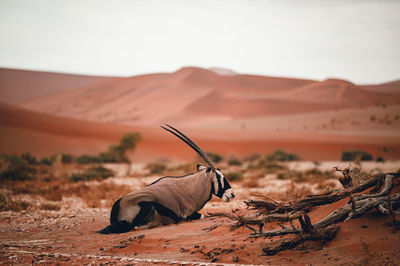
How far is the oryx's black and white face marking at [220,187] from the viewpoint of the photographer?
6266 millimetres

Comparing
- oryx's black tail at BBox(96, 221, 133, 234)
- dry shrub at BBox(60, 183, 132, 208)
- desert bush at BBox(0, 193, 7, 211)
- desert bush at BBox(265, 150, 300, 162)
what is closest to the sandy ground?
oryx's black tail at BBox(96, 221, 133, 234)

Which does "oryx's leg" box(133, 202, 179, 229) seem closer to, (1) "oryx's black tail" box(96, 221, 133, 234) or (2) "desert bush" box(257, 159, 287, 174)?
(1) "oryx's black tail" box(96, 221, 133, 234)

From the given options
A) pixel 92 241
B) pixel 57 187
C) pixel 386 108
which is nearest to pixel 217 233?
pixel 92 241

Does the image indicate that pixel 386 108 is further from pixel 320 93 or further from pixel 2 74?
pixel 2 74

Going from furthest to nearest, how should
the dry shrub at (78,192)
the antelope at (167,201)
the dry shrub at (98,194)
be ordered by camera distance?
the dry shrub at (78,192) → the dry shrub at (98,194) → the antelope at (167,201)

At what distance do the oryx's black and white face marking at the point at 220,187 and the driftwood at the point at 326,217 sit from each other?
155 centimetres

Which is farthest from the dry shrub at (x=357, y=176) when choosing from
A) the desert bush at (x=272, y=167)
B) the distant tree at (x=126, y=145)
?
the distant tree at (x=126, y=145)

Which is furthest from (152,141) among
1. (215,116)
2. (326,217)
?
(326,217)

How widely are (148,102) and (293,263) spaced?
73500mm

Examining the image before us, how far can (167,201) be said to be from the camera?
19.5 ft

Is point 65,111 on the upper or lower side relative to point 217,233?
upper

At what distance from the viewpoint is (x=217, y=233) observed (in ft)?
16.1

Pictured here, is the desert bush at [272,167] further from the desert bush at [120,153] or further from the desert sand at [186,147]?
the desert bush at [120,153]

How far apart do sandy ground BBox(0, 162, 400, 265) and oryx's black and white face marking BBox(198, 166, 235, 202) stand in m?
0.43
